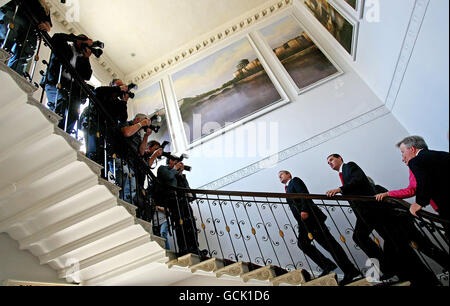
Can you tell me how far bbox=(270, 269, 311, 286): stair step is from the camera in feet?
12.4

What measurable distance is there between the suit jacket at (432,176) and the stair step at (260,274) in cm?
203

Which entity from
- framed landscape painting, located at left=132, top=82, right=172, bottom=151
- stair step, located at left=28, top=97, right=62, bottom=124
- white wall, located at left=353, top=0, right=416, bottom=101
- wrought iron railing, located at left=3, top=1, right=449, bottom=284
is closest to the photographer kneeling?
wrought iron railing, located at left=3, top=1, right=449, bottom=284

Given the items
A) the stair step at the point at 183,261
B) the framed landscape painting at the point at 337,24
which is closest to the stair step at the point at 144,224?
the stair step at the point at 183,261

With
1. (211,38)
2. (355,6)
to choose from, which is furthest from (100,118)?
(211,38)

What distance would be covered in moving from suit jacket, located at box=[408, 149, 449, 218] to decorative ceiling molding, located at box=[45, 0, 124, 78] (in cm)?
917

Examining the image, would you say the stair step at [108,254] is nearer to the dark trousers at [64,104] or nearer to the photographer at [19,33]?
the dark trousers at [64,104]

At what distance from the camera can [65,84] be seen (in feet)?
12.4

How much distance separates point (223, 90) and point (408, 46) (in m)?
5.01

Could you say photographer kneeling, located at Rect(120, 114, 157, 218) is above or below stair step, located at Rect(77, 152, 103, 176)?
above

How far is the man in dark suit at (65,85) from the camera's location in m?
3.57

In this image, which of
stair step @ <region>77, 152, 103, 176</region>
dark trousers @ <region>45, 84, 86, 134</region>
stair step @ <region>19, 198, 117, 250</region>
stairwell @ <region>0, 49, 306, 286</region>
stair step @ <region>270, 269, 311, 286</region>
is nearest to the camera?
stairwell @ <region>0, 49, 306, 286</region>

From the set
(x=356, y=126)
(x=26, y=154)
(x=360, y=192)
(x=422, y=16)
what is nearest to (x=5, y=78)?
(x=26, y=154)

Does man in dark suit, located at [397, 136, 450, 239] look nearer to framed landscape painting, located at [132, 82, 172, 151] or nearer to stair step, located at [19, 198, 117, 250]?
stair step, located at [19, 198, 117, 250]

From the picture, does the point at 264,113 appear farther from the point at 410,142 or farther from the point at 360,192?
the point at 410,142
